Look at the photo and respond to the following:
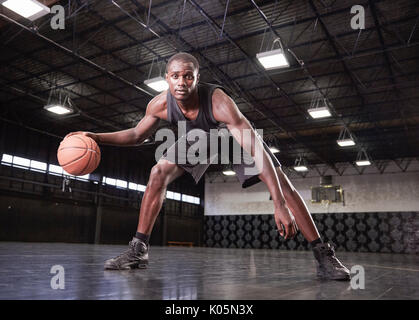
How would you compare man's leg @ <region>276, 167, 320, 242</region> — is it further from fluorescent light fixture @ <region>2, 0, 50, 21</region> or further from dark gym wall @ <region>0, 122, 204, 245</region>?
dark gym wall @ <region>0, 122, 204, 245</region>

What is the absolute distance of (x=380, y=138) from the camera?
1756cm

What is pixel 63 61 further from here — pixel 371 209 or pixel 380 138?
pixel 371 209

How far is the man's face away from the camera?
2180mm

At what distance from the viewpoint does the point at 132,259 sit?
94.2 inches

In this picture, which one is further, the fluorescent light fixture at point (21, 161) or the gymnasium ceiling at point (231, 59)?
the fluorescent light fixture at point (21, 161)

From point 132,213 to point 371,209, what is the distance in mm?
13308

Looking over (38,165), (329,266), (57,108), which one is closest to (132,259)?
(329,266)

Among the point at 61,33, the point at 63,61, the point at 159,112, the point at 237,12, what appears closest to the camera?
the point at 159,112

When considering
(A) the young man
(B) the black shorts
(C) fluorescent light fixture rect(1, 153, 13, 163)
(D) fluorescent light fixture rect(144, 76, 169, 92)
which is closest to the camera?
(A) the young man

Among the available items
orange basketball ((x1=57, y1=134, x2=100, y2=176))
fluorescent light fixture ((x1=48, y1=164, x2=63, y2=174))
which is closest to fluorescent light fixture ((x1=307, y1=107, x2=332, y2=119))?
orange basketball ((x1=57, y1=134, x2=100, y2=176))

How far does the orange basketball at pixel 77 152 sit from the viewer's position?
231cm

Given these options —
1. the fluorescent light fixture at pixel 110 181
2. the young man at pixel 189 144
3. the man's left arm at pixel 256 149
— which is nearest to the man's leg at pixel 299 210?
the young man at pixel 189 144

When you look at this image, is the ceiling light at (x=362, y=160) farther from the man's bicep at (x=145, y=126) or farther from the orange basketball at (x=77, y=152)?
the orange basketball at (x=77, y=152)
